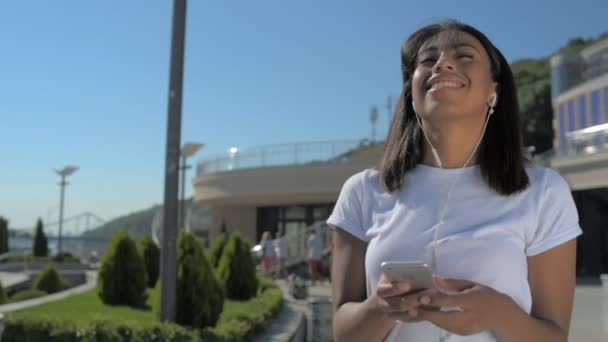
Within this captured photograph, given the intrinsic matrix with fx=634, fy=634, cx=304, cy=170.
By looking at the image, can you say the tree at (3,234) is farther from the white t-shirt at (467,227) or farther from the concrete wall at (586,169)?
the white t-shirt at (467,227)

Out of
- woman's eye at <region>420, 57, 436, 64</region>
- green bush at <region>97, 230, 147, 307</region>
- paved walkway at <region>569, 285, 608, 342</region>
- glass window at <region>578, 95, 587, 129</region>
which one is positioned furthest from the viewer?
glass window at <region>578, 95, 587, 129</region>

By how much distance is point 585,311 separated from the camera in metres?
11.5

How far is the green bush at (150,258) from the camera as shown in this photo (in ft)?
46.5

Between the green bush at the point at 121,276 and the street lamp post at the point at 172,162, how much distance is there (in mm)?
3297

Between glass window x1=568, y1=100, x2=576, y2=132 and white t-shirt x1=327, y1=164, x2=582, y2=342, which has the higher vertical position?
glass window x1=568, y1=100, x2=576, y2=132

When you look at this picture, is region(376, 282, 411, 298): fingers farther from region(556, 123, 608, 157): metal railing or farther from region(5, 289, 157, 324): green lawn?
region(556, 123, 608, 157): metal railing

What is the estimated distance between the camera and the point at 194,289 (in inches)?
295

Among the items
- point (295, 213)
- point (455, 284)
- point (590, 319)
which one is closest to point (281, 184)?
point (295, 213)

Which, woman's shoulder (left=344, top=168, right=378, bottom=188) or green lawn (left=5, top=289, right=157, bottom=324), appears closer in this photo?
woman's shoulder (left=344, top=168, right=378, bottom=188)

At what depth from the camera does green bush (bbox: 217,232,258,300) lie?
11688 millimetres

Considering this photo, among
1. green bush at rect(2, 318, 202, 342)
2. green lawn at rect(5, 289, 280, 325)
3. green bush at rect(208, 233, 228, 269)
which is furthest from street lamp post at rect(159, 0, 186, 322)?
green bush at rect(208, 233, 228, 269)

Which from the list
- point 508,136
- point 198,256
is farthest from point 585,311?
point 508,136

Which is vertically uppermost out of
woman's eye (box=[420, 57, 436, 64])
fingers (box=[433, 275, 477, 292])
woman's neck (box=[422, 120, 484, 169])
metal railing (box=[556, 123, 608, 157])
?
metal railing (box=[556, 123, 608, 157])

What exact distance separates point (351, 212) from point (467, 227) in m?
0.33
